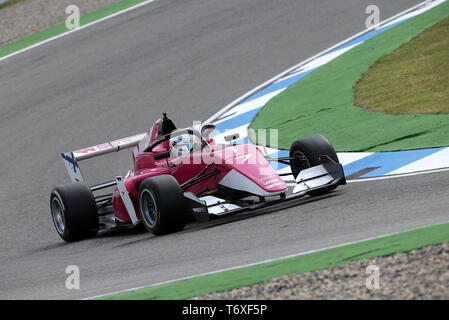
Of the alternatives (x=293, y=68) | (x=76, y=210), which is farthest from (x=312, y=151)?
(x=293, y=68)

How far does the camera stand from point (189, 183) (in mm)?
9570

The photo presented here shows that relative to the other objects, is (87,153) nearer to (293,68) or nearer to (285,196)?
(285,196)

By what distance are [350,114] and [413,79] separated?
1.45 m

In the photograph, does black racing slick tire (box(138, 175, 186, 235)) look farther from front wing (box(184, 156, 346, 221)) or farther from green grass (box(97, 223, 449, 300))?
green grass (box(97, 223, 449, 300))

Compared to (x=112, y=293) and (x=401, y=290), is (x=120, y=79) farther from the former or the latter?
(x=401, y=290)

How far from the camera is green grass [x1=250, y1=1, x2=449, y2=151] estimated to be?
11000mm

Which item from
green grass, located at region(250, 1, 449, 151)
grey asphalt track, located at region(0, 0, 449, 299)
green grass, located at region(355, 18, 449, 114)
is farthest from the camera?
green grass, located at region(355, 18, 449, 114)

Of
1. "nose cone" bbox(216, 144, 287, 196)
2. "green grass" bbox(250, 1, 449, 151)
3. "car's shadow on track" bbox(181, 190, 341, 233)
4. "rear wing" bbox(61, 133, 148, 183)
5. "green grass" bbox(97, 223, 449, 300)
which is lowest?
"green grass" bbox(97, 223, 449, 300)

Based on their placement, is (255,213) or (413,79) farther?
(413,79)

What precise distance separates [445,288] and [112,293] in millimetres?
2725

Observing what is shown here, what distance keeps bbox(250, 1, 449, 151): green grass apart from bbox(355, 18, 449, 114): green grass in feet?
0.54

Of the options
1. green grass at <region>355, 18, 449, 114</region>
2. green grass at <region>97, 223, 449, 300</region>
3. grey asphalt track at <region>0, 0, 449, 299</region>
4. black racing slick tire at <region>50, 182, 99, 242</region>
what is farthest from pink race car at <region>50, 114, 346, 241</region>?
green grass at <region>355, 18, 449, 114</region>

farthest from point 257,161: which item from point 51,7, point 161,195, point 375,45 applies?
point 51,7

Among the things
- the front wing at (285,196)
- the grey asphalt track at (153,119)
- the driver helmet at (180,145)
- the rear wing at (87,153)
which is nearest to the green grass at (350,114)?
the grey asphalt track at (153,119)
